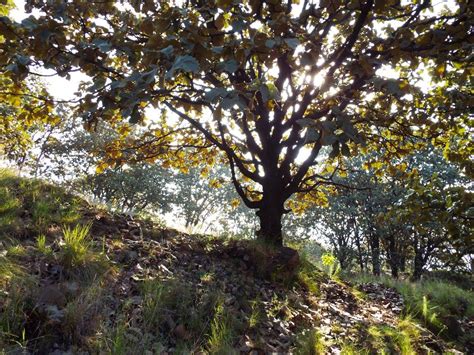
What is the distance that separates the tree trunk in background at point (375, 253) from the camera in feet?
63.4

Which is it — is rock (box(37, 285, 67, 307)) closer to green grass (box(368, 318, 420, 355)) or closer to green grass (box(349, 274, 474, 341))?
green grass (box(368, 318, 420, 355))

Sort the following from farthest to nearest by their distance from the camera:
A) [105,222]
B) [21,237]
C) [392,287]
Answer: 1. [392,287]
2. [105,222]
3. [21,237]

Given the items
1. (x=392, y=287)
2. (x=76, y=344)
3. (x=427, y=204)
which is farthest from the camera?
(x=392, y=287)

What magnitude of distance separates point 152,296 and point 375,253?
1914 cm

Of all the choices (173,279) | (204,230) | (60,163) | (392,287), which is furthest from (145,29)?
(60,163)

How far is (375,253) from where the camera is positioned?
773 inches

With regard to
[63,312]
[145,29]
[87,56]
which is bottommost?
[63,312]

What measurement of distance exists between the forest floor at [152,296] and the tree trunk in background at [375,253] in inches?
593

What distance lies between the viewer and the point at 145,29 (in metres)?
2.90

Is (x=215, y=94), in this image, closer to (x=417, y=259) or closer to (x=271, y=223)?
(x=271, y=223)

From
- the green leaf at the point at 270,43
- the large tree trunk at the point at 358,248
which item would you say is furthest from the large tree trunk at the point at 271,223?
the large tree trunk at the point at 358,248

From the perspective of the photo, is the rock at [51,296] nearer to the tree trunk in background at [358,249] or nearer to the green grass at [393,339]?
the green grass at [393,339]

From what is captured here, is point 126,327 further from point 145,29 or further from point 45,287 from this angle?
point 145,29

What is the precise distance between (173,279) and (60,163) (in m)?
25.7
